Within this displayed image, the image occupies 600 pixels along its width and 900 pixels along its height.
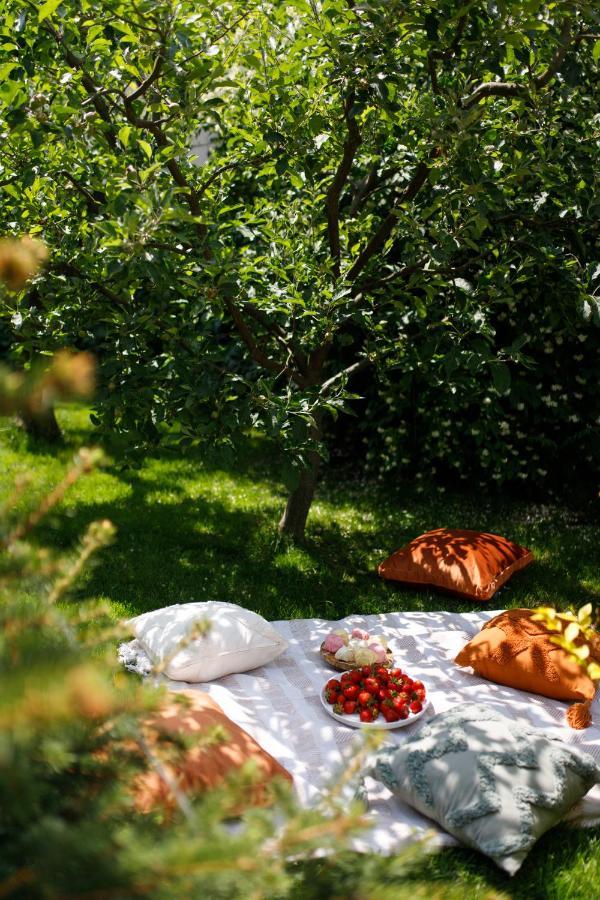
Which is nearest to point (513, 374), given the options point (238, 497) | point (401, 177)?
point (401, 177)

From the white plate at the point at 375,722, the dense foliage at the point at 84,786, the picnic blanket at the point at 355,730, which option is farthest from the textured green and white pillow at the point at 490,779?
the dense foliage at the point at 84,786

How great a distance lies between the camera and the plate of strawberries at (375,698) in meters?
3.13

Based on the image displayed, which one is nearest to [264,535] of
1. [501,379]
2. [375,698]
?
[501,379]

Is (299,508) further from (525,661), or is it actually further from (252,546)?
(525,661)

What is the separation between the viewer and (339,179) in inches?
169

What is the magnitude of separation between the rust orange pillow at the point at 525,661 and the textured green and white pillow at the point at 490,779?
1.83 feet

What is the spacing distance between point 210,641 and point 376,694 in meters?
0.70

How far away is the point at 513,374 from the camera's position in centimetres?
564

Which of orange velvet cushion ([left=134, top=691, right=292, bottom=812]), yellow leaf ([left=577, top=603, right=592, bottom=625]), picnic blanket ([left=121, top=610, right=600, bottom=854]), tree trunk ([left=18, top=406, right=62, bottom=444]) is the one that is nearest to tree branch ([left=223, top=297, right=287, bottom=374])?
picnic blanket ([left=121, top=610, right=600, bottom=854])

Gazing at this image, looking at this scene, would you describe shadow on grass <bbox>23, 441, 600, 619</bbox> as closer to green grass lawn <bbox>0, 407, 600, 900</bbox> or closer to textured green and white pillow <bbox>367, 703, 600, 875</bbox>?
green grass lawn <bbox>0, 407, 600, 900</bbox>

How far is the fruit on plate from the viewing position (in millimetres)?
3152

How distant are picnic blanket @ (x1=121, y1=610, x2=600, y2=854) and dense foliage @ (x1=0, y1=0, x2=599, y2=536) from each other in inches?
32.5

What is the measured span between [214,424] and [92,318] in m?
0.98

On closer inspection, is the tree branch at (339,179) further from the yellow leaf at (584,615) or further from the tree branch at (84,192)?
the yellow leaf at (584,615)
